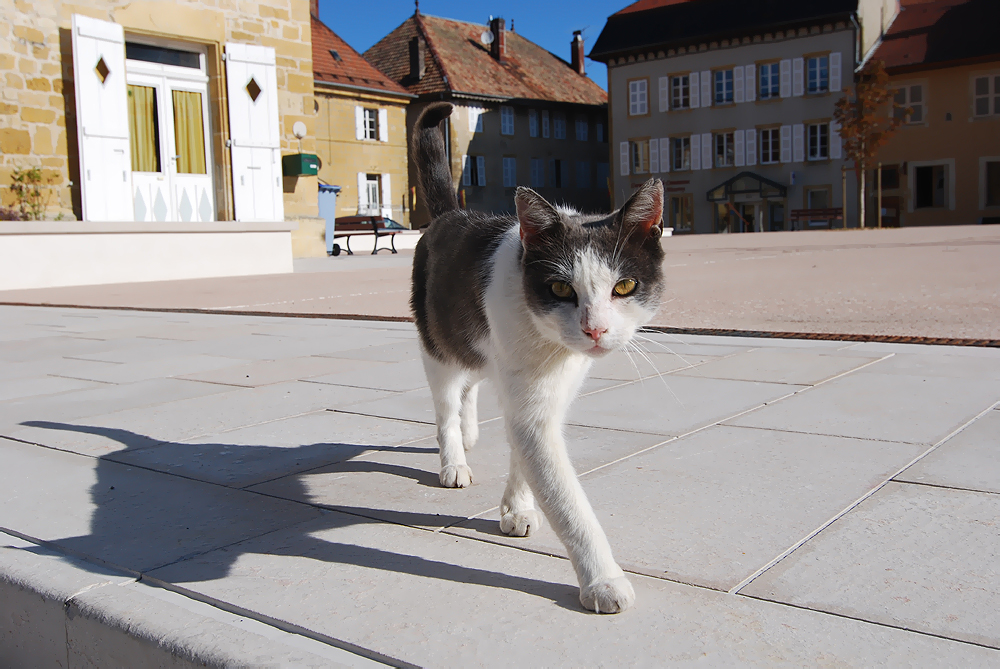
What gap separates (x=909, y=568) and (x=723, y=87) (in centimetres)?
4127

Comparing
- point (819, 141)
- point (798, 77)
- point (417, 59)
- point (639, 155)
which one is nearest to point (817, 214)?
point (819, 141)

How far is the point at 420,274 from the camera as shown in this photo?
333 cm

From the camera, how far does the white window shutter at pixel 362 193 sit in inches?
1475

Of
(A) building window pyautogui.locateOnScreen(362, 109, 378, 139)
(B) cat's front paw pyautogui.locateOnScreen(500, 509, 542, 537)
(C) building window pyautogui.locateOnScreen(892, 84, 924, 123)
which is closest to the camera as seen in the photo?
(B) cat's front paw pyautogui.locateOnScreen(500, 509, 542, 537)

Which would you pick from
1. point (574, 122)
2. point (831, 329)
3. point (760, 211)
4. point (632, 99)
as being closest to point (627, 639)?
point (831, 329)

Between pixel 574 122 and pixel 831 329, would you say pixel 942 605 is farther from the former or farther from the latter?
pixel 574 122

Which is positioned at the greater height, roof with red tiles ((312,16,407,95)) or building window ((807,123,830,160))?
roof with red tiles ((312,16,407,95))

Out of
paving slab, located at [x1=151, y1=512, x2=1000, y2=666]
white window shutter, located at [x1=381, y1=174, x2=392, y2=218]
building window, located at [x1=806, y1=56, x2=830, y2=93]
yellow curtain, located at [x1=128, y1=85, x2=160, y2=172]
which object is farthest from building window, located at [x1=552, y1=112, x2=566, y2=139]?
paving slab, located at [x1=151, y1=512, x2=1000, y2=666]

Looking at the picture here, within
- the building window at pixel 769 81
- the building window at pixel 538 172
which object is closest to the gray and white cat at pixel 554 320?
the building window at pixel 769 81

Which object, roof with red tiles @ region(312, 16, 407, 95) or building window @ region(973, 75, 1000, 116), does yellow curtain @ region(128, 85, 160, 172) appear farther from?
building window @ region(973, 75, 1000, 116)

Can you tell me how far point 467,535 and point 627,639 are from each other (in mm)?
771

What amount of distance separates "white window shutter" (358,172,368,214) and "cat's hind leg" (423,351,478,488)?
1381 inches

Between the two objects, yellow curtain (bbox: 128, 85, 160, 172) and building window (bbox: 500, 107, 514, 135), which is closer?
yellow curtain (bbox: 128, 85, 160, 172)

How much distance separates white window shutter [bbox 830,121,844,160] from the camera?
3731cm
